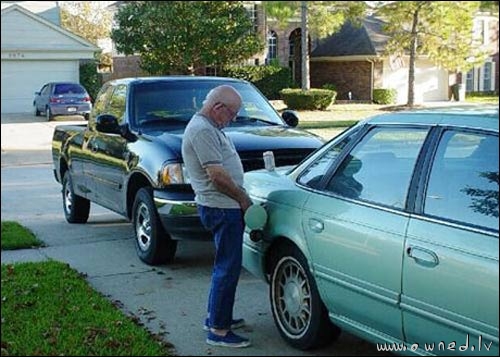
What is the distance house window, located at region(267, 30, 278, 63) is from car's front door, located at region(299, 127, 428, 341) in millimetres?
1256

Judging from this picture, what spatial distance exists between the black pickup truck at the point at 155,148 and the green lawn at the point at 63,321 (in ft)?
3.17

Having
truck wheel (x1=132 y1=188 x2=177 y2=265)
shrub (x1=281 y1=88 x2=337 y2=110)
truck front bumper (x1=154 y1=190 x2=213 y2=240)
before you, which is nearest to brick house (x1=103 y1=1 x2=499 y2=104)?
shrub (x1=281 y1=88 x2=337 y2=110)

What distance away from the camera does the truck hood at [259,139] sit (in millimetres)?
7450

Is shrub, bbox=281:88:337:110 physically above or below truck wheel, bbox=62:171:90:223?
above

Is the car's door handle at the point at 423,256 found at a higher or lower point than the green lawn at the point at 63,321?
higher

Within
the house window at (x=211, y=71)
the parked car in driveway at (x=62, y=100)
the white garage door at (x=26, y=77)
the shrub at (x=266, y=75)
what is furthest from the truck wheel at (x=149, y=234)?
the parked car in driveway at (x=62, y=100)

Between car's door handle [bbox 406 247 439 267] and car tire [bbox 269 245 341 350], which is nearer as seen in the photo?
car's door handle [bbox 406 247 439 267]

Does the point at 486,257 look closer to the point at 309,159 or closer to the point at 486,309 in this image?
the point at 486,309

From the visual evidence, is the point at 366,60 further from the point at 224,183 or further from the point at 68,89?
the point at 224,183

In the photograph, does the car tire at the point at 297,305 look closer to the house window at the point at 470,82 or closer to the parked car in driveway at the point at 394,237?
the parked car in driveway at the point at 394,237

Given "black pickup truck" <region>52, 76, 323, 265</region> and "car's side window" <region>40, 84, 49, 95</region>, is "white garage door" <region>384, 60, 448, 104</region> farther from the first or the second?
"car's side window" <region>40, 84, 49, 95</region>

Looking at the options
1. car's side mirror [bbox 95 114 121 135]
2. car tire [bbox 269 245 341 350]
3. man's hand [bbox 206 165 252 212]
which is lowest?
car tire [bbox 269 245 341 350]

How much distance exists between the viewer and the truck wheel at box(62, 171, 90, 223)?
1027 cm

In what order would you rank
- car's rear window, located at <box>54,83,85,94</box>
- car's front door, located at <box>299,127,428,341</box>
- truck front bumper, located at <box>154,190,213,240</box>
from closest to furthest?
1. car's front door, located at <box>299,127,428,341</box>
2. truck front bumper, located at <box>154,190,213,240</box>
3. car's rear window, located at <box>54,83,85,94</box>
